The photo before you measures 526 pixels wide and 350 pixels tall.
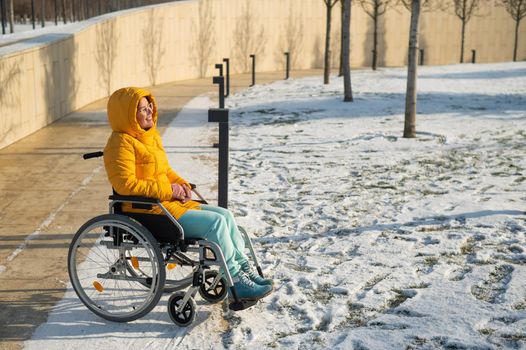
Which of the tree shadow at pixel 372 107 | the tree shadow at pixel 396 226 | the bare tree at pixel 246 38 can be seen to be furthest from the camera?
the bare tree at pixel 246 38

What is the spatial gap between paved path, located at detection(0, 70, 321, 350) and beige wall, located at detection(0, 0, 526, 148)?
670 mm

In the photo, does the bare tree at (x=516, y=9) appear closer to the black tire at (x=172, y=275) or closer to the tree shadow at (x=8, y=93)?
the tree shadow at (x=8, y=93)

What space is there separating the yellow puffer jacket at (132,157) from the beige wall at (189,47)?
6839 mm

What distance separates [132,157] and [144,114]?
31 cm

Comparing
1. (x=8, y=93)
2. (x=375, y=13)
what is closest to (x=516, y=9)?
(x=375, y=13)

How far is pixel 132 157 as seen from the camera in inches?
204

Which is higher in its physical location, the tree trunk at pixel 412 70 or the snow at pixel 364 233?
the tree trunk at pixel 412 70

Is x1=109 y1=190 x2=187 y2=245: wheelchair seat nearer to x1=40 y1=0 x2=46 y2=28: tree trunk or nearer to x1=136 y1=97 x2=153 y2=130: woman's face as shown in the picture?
x1=136 y1=97 x2=153 y2=130: woman's face

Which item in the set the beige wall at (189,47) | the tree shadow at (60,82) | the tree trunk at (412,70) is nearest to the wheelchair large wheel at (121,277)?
the beige wall at (189,47)

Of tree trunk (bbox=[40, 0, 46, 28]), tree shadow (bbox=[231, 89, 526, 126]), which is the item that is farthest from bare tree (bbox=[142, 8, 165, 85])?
tree shadow (bbox=[231, 89, 526, 126])

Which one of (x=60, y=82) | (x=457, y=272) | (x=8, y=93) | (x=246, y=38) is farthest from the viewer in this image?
(x=246, y=38)

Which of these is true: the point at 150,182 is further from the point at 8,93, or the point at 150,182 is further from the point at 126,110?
the point at 8,93

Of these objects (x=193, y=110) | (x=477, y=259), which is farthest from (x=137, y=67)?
(x=477, y=259)

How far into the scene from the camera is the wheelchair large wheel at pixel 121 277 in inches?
198
